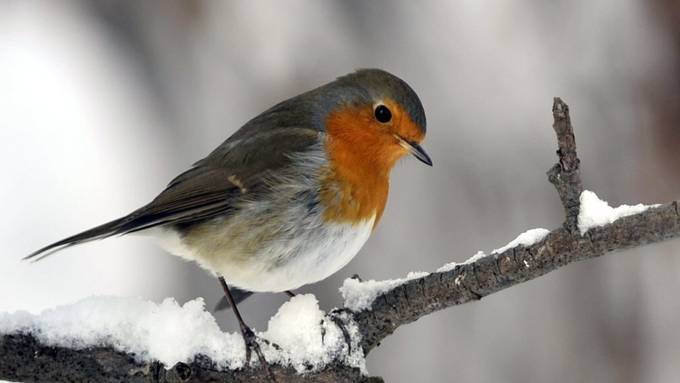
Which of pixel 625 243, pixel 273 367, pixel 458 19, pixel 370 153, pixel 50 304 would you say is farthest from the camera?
pixel 458 19

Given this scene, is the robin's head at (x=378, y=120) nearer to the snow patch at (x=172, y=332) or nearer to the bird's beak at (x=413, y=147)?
the bird's beak at (x=413, y=147)

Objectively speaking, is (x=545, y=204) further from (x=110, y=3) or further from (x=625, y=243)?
(x=110, y=3)

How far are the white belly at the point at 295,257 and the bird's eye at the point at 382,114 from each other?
441mm

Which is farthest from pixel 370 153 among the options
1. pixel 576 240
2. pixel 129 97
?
pixel 129 97

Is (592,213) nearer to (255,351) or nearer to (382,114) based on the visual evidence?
(255,351)

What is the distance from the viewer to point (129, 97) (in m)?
4.86

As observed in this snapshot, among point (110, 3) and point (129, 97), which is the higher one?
point (110, 3)

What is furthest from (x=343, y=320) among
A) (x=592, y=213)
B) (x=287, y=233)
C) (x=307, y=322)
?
(x=592, y=213)

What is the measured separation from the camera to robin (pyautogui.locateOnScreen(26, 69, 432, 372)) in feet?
9.87

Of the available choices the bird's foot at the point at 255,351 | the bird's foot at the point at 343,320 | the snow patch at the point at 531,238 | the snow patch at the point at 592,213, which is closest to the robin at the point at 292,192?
the bird's foot at the point at 255,351

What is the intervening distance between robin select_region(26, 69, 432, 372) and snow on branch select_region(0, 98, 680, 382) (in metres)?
0.23

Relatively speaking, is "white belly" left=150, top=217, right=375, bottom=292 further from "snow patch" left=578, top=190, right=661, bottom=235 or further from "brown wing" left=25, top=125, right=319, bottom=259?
"snow patch" left=578, top=190, right=661, bottom=235

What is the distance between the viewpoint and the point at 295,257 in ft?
9.79

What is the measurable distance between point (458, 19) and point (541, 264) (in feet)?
8.38
